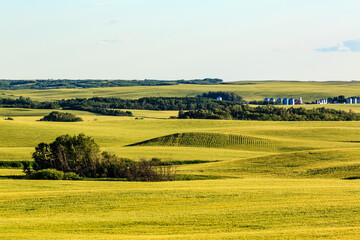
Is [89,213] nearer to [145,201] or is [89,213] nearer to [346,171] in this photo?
[145,201]

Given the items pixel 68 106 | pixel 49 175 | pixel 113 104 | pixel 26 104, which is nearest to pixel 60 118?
pixel 68 106

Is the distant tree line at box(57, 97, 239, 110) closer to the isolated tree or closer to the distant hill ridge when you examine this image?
the distant hill ridge

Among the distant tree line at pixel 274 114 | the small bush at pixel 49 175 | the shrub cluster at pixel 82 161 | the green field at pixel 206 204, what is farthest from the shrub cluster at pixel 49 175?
the distant tree line at pixel 274 114

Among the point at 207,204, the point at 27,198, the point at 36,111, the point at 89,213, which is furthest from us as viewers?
the point at 36,111

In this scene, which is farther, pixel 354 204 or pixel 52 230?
pixel 354 204

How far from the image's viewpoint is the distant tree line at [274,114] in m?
108

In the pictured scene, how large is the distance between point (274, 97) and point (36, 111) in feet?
256

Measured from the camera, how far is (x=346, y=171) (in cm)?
4088

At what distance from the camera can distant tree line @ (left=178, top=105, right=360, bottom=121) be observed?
353 feet

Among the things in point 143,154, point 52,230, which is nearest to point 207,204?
point 52,230

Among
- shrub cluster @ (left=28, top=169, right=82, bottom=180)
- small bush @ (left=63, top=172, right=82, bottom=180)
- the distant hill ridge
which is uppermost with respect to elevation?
shrub cluster @ (left=28, top=169, right=82, bottom=180)

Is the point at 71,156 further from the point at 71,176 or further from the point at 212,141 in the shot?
the point at 212,141

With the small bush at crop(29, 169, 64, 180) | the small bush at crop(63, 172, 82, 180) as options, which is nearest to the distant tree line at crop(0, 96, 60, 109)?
the small bush at crop(63, 172, 82, 180)

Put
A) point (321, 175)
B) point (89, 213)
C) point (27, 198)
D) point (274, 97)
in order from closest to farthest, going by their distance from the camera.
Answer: point (89, 213)
point (27, 198)
point (321, 175)
point (274, 97)
